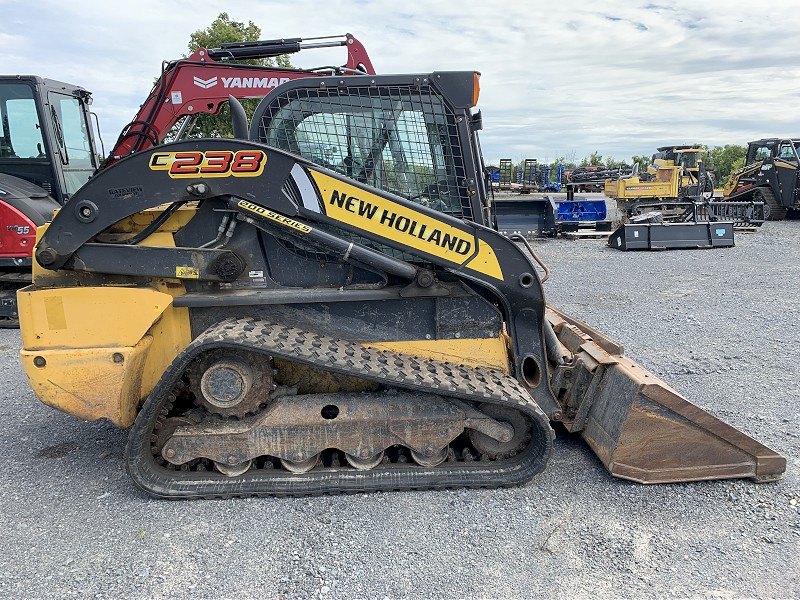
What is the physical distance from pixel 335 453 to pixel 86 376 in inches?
57.6

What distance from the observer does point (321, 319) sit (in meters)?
3.58

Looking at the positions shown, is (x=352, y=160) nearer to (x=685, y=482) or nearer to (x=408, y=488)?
(x=408, y=488)

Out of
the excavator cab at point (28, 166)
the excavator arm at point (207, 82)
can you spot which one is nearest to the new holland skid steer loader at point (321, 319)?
the excavator arm at point (207, 82)

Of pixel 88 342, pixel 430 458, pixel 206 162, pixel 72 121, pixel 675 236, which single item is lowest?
pixel 430 458

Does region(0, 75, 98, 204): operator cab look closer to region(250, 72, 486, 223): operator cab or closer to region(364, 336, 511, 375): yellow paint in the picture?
region(250, 72, 486, 223): operator cab

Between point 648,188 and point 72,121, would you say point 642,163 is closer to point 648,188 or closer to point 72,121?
point 648,188

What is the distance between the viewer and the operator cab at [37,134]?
294 inches

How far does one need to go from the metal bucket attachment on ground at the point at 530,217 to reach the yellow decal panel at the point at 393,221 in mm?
12578

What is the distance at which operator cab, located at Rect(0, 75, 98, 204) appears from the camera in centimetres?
747

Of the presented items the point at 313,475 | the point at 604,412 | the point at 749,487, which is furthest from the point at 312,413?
the point at 749,487

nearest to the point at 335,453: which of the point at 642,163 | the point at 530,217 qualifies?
the point at 530,217

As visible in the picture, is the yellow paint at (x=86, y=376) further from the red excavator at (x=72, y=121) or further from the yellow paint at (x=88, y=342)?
the red excavator at (x=72, y=121)

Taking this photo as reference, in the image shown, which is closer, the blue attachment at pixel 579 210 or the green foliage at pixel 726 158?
the blue attachment at pixel 579 210

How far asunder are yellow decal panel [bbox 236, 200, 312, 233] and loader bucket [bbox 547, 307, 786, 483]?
2.00m
